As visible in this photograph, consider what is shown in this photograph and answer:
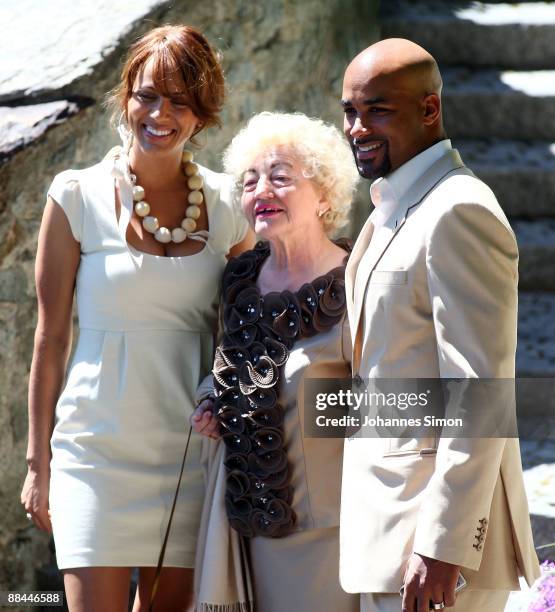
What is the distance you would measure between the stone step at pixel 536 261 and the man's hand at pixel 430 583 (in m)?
2.90

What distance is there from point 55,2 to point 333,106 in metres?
1.20

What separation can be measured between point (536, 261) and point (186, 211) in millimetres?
2228

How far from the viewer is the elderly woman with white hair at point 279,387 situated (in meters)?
2.90

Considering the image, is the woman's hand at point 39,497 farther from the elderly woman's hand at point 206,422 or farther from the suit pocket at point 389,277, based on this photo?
the suit pocket at point 389,277

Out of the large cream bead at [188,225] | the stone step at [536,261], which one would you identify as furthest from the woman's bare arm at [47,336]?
the stone step at [536,261]

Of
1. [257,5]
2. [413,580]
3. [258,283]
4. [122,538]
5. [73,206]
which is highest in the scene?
[257,5]

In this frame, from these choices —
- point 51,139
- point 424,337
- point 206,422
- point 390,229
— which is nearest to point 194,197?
point 206,422

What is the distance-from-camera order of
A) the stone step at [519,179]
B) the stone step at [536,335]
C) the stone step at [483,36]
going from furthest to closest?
the stone step at [483,36] < the stone step at [519,179] < the stone step at [536,335]

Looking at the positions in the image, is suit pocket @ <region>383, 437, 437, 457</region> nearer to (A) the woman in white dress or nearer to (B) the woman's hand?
(A) the woman in white dress

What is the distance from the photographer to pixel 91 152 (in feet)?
13.4

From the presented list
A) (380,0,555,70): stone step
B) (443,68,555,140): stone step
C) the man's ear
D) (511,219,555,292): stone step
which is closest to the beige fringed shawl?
the man's ear

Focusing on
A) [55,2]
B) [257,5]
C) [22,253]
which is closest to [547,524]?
[22,253]

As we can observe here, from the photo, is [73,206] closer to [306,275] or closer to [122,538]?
[306,275]

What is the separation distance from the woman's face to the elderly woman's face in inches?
10.7
